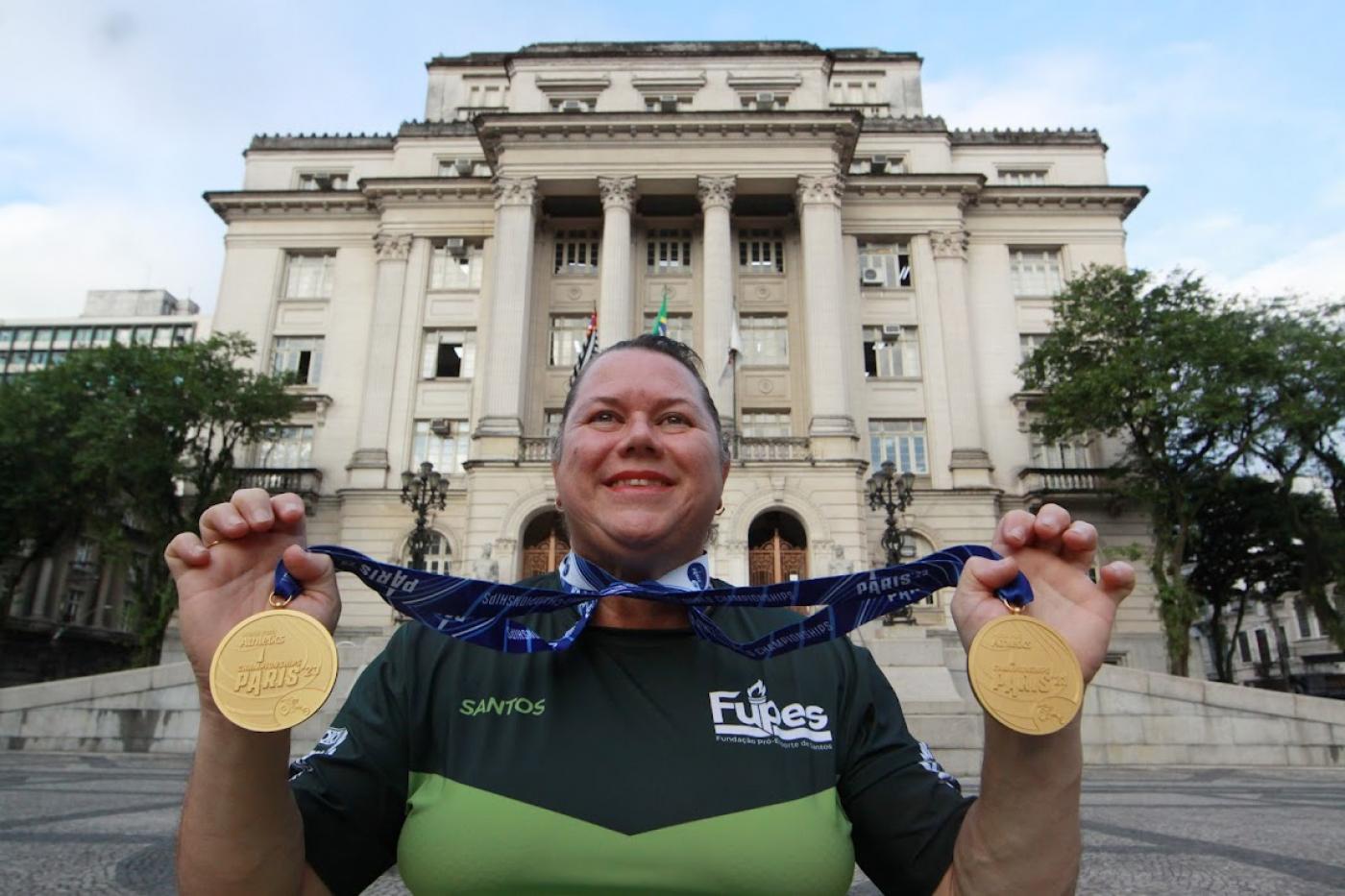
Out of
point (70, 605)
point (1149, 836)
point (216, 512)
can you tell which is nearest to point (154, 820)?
point (216, 512)

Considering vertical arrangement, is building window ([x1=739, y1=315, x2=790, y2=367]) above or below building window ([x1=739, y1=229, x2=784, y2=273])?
below

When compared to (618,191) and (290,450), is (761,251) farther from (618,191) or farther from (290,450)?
(290,450)

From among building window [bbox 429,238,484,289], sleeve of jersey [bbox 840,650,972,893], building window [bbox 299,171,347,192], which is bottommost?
sleeve of jersey [bbox 840,650,972,893]

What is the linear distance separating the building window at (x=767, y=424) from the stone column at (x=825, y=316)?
5.06ft

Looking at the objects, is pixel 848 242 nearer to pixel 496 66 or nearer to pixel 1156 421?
pixel 1156 421

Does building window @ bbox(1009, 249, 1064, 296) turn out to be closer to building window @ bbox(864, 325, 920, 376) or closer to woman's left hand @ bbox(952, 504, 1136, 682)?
building window @ bbox(864, 325, 920, 376)

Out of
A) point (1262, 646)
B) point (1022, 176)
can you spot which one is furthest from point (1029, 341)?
point (1262, 646)

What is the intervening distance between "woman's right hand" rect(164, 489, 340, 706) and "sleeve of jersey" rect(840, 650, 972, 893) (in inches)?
43.8

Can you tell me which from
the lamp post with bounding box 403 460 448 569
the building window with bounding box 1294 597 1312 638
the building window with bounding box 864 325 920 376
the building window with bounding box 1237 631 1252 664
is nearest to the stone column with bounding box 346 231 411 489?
the lamp post with bounding box 403 460 448 569

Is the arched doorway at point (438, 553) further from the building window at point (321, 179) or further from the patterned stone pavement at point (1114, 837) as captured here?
the patterned stone pavement at point (1114, 837)

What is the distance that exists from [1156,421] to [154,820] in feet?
84.6

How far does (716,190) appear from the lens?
28203 mm

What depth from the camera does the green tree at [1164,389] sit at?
23281mm

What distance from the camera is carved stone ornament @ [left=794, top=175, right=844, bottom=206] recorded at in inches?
1108
